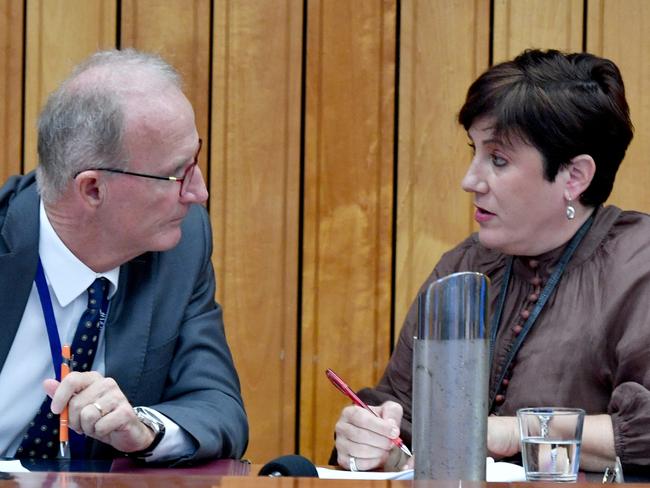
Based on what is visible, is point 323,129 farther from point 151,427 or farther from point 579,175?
point 151,427

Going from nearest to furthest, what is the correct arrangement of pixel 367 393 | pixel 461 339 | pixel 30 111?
pixel 461 339
pixel 367 393
pixel 30 111

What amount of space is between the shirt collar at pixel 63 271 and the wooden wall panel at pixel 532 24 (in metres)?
1.44

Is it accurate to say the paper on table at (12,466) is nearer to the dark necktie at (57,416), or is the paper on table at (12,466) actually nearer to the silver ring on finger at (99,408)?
the silver ring on finger at (99,408)

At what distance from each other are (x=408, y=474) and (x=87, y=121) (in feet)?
3.14

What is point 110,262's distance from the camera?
2.62 metres

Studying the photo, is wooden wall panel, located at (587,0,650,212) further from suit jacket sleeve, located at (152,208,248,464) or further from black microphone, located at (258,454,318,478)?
black microphone, located at (258,454,318,478)

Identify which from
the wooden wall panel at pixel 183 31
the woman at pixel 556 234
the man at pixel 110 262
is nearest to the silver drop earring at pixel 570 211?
the woman at pixel 556 234

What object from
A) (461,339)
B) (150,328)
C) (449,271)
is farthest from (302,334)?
(461,339)

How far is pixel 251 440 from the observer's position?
361 cm

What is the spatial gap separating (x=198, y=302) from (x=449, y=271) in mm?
567

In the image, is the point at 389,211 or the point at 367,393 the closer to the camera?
the point at 367,393

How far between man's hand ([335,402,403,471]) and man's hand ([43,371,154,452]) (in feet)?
1.19

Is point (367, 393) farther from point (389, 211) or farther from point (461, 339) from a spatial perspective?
point (461, 339)

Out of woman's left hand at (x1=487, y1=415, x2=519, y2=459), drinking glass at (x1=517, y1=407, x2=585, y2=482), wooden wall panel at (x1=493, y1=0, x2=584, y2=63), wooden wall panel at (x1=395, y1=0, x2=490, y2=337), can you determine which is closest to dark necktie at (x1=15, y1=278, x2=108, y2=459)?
woman's left hand at (x1=487, y1=415, x2=519, y2=459)
